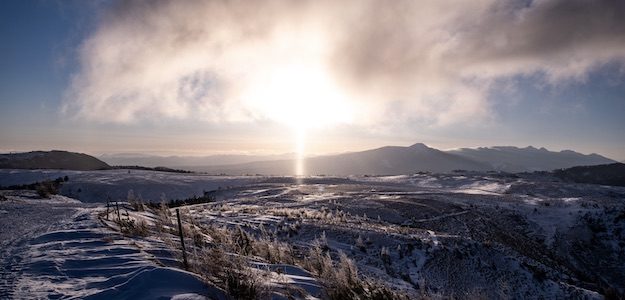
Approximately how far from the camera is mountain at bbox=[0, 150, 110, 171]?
66.4 meters

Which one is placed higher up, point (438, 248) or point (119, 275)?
point (119, 275)

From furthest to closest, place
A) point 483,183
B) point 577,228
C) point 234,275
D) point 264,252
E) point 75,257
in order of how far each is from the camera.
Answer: point 483,183 < point 577,228 < point 264,252 < point 75,257 < point 234,275

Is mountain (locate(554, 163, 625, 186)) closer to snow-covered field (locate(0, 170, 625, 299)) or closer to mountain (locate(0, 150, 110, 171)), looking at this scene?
snow-covered field (locate(0, 170, 625, 299))

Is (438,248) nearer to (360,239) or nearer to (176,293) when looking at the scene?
(360,239)

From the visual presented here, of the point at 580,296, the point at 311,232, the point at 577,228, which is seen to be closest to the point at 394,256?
the point at 311,232

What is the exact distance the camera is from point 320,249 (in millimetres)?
8859

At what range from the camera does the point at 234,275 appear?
5137 mm

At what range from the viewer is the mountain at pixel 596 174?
220 ft

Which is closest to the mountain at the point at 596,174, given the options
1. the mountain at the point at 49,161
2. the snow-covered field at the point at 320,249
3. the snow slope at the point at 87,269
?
the snow-covered field at the point at 320,249

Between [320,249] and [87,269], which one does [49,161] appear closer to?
[87,269]

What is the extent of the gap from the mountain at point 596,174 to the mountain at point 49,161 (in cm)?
8844

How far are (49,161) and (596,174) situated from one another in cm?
10690

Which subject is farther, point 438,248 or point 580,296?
point 438,248

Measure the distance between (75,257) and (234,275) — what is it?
373cm
